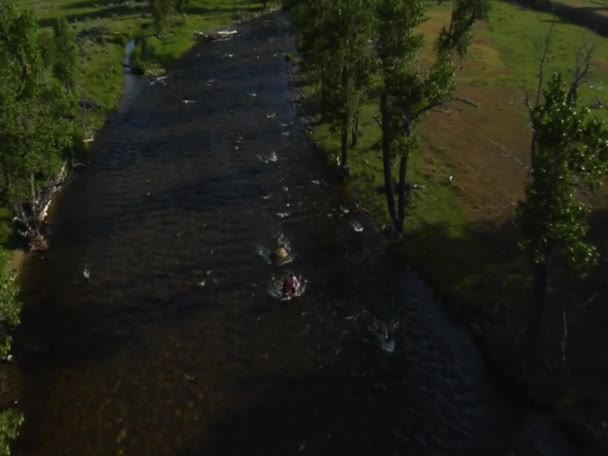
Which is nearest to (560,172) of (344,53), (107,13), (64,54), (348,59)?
(344,53)

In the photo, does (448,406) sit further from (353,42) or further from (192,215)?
(353,42)

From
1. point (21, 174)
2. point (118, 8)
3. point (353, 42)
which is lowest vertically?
point (118, 8)

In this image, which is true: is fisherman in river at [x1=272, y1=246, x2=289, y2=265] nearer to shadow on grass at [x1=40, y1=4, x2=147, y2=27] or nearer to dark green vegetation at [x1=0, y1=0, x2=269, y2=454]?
dark green vegetation at [x1=0, y1=0, x2=269, y2=454]

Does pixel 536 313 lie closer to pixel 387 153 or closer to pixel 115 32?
pixel 387 153

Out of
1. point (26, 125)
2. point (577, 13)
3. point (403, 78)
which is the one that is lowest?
point (577, 13)

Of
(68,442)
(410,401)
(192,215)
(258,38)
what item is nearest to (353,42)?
(192,215)

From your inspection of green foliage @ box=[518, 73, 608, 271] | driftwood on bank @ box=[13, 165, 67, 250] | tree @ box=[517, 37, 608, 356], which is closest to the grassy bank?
tree @ box=[517, 37, 608, 356]
